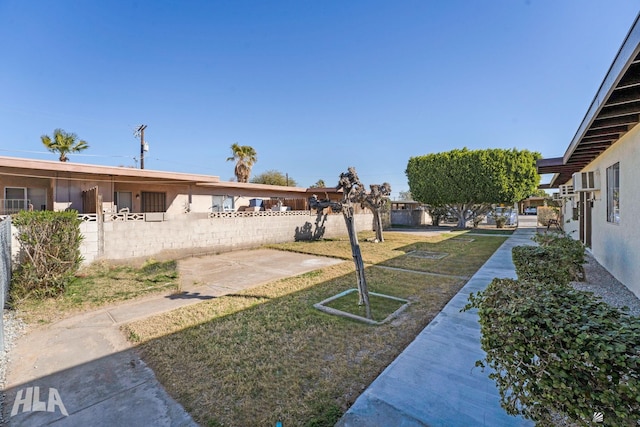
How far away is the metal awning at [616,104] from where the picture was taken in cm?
289

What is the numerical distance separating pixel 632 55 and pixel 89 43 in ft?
51.1

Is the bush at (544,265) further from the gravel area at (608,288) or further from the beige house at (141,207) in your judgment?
the beige house at (141,207)

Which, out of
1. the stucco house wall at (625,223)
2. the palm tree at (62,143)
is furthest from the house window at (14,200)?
the stucco house wall at (625,223)

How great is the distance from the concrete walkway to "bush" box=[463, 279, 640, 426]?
0.57 meters

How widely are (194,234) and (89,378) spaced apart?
810cm

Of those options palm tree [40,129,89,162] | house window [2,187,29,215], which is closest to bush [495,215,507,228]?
house window [2,187,29,215]

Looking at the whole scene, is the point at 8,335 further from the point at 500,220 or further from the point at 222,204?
the point at 500,220

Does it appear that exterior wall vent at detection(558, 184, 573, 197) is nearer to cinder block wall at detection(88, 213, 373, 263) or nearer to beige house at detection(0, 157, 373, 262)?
cinder block wall at detection(88, 213, 373, 263)

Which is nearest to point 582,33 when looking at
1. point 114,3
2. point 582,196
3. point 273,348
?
point 582,196

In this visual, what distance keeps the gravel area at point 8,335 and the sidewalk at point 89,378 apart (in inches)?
2.1

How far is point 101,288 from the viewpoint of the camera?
257 inches

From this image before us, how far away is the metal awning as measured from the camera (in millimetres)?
2894

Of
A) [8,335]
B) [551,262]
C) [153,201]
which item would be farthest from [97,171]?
[551,262]

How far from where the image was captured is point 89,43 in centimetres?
1068
